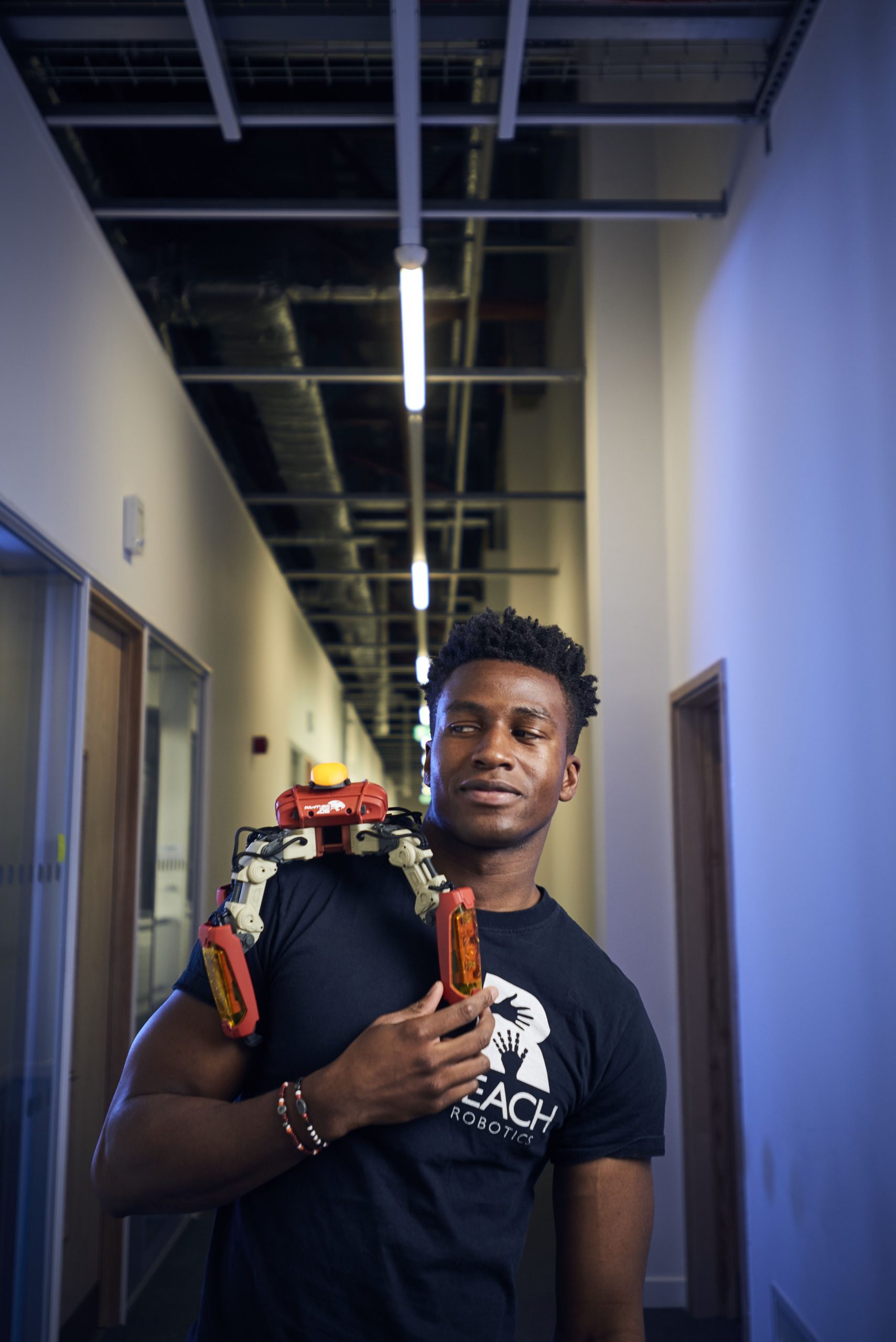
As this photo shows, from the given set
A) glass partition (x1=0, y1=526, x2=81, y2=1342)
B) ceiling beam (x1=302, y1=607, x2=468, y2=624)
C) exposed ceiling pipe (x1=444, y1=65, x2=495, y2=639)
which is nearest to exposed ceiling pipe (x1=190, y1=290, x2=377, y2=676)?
exposed ceiling pipe (x1=444, y1=65, x2=495, y2=639)

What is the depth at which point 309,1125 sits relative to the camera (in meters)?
1.11

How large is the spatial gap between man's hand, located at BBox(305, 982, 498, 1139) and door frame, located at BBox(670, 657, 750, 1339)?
7.38ft

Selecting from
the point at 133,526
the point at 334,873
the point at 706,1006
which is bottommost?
the point at 706,1006

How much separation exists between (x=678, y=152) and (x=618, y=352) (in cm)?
71

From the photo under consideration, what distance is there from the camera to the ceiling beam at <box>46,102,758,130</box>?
2934mm

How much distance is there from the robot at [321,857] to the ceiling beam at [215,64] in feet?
6.78

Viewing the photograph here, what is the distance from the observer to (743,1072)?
122 inches

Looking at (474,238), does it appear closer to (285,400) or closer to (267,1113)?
(285,400)

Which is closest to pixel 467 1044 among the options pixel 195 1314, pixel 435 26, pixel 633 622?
pixel 435 26

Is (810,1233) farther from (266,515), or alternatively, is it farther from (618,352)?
(266,515)

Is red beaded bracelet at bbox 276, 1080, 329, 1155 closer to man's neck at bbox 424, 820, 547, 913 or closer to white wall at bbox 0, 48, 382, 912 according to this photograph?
man's neck at bbox 424, 820, 547, 913

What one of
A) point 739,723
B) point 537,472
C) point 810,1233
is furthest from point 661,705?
point 537,472

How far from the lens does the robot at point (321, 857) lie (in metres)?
1.18

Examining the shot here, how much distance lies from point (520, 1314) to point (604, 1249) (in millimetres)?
2758
